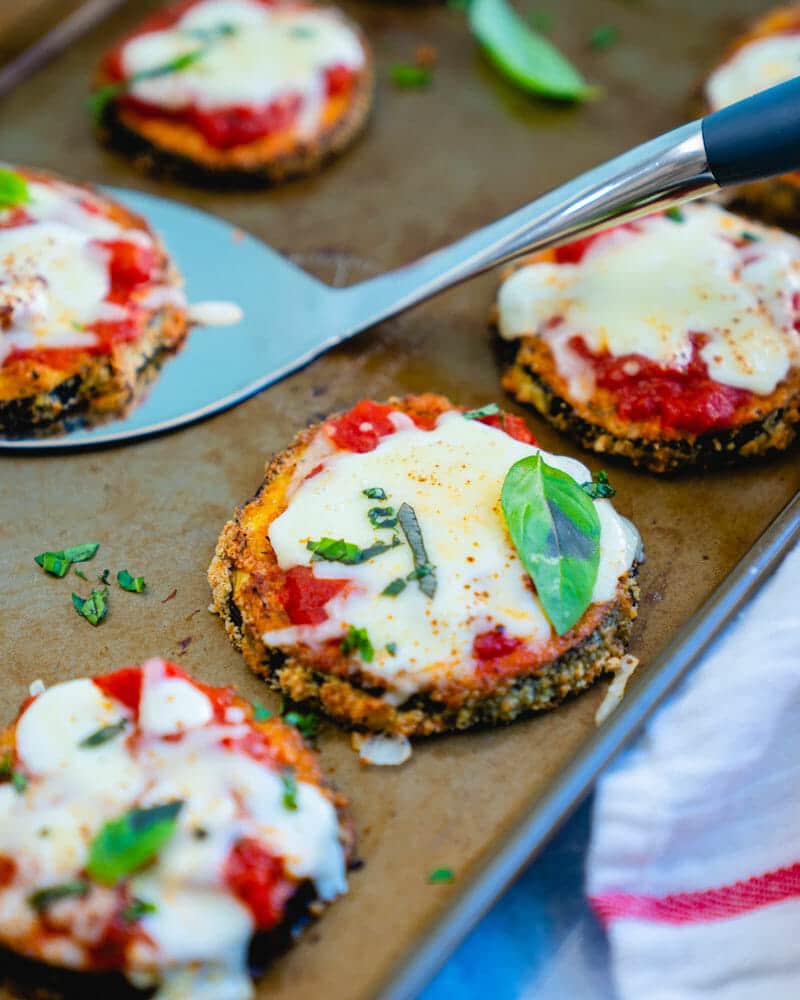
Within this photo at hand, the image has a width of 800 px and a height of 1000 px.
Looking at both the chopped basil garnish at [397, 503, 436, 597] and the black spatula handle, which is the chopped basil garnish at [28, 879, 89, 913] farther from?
the black spatula handle

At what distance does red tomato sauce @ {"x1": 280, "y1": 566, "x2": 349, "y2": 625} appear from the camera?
276 cm

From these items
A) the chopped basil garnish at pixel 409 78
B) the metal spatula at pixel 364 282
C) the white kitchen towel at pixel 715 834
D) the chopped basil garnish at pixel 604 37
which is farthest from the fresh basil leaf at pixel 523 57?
the white kitchen towel at pixel 715 834

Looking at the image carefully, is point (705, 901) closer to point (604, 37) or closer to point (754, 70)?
point (754, 70)

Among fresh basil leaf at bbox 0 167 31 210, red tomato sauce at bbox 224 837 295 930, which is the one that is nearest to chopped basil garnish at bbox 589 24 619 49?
fresh basil leaf at bbox 0 167 31 210

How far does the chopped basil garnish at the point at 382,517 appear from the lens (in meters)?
2.84

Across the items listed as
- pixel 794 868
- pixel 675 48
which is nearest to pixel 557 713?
pixel 794 868

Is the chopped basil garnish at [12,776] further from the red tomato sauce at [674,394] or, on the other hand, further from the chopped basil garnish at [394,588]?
the red tomato sauce at [674,394]

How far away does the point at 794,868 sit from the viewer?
2.80 m

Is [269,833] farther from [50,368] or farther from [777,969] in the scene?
[50,368]

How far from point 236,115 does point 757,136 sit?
6.53 feet

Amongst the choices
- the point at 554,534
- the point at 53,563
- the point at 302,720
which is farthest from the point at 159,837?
the point at 554,534

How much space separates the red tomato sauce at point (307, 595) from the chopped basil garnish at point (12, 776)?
0.74 meters

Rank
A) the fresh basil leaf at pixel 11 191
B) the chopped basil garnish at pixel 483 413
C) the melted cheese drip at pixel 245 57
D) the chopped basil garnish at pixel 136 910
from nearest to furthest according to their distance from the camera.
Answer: the chopped basil garnish at pixel 136 910
the chopped basil garnish at pixel 483 413
the fresh basil leaf at pixel 11 191
the melted cheese drip at pixel 245 57

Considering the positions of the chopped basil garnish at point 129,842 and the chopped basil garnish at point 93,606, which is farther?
the chopped basil garnish at point 93,606
